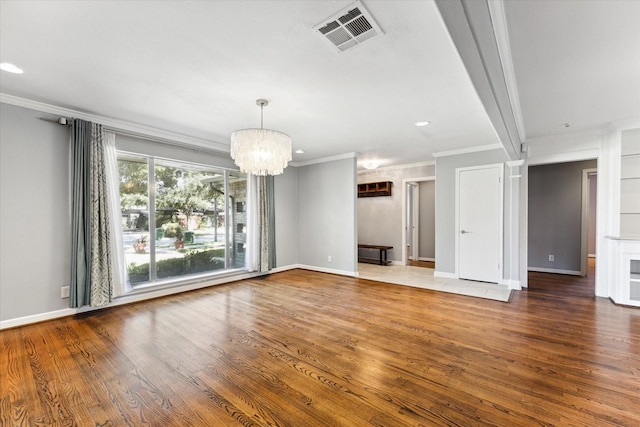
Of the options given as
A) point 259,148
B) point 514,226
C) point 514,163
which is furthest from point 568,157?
point 259,148

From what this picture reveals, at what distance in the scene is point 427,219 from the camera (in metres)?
7.63

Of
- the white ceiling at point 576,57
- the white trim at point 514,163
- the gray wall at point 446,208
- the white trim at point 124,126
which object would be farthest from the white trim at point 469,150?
the white trim at point 124,126

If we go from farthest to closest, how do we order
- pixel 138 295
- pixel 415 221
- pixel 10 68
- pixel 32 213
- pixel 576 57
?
pixel 415 221 < pixel 138 295 < pixel 32 213 < pixel 10 68 < pixel 576 57

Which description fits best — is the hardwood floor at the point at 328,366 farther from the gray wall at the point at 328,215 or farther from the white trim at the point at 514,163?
the white trim at the point at 514,163

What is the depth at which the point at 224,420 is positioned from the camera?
166 cm

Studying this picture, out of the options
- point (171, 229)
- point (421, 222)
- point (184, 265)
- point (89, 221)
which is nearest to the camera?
point (89, 221)

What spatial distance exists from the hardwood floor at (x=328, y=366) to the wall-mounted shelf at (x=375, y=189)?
374 centimetres

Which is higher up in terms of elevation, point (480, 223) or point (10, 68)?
point (10, 68)

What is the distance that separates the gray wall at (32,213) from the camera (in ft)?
9.87

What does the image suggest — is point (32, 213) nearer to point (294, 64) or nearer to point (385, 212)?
point (294, 64)

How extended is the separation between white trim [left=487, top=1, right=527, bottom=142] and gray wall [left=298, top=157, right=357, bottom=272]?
9.95 ft

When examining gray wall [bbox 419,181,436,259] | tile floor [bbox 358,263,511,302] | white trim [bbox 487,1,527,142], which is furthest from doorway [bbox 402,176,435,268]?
white trim [bbox 487,1,527,142]

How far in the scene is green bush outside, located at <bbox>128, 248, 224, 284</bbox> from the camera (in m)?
4.14

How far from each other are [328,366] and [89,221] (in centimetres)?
344
